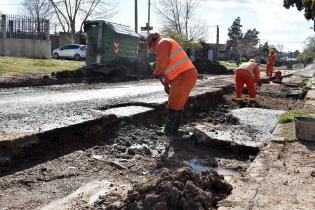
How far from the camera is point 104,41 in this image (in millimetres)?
17938

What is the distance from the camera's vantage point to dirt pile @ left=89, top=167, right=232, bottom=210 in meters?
3.26

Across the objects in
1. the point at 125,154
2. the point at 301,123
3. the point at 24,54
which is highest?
the point at 24,54

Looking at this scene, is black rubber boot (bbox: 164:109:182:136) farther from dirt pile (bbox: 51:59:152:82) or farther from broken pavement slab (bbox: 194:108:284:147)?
dirt pile (bbox: 51:59:152:82)

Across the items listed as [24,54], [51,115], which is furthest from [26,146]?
[24,54]

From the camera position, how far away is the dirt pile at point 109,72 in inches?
632

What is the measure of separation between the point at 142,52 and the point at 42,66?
5795mm

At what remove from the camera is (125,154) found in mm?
5930

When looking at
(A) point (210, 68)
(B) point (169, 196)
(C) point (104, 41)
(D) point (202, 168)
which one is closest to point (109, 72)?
(C) point (104, 41)

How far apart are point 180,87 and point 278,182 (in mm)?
3236

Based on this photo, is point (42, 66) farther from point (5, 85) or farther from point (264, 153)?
point (264, 153)

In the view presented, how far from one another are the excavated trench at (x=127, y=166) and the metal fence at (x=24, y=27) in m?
18.6

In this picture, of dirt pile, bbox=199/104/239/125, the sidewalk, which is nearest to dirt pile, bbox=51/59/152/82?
dirt pile, bbox=199/104/239/125

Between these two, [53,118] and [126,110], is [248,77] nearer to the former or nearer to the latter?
[126,110]

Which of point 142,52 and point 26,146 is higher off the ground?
point 142,52
